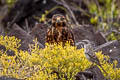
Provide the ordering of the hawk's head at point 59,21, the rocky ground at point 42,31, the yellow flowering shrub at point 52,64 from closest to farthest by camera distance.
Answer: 1. the yellow flowering shrub at point 52,64
2. the hawk's head at point 59,21
3. the rocky ground at point 42,31

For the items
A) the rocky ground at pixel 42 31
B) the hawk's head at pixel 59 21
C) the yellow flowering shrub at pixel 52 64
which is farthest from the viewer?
the rocky ground at pixel 42 31

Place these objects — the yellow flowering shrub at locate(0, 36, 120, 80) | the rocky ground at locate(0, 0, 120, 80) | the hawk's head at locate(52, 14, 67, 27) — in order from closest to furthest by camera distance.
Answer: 1. the yellow flowering shrub at locate(0, 36, 120, 80)
2. the hawk's head at locate(52, 14, 67, 27)
3. the rocky ground at locate(0, 0, 120, 80)

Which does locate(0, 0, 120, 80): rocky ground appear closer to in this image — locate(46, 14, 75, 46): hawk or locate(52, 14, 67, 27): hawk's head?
locate(46, 14, 75, 46): hawk

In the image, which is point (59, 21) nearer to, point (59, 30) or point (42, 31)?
point (59, 30)

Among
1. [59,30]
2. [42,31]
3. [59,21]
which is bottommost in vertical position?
[59,30]

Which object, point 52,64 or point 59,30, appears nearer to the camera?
point 52,64

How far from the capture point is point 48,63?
24.6 feet

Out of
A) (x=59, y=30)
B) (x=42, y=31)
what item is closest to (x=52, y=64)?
(x=59, y=30)

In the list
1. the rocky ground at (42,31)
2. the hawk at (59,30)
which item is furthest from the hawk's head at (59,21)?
the rocky ground at (42,31)

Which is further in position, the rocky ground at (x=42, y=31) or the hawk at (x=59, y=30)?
the rocky ground at (x=42, y=31)

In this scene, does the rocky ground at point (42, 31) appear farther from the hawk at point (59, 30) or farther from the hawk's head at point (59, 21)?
the hawk's head at point (59, 21)

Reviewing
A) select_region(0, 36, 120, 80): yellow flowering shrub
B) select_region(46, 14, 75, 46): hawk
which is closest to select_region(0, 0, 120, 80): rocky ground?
select_region(0, 36, 120, 80): yellow flowering shrub

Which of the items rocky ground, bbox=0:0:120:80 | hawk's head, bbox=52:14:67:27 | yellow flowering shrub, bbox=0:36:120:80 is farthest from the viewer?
rocky ground, bbox=0:0:120:80

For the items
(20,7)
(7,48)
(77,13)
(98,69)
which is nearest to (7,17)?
(20,7)
